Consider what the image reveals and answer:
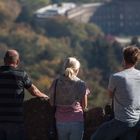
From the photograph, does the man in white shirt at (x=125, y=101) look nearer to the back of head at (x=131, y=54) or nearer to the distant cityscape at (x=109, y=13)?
the back of head at (x=131, y=54)

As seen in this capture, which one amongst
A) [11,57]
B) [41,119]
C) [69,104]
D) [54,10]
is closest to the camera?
[11,57]

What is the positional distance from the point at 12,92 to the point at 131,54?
3.64 feet

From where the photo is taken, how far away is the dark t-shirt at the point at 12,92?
6895 millimetres

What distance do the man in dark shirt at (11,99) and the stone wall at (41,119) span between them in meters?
1.05

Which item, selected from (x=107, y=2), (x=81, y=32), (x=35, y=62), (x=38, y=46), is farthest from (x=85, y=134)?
(x=107, y=2)

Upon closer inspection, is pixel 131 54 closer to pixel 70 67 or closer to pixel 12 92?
pixel 70 67

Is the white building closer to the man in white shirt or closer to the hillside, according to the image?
the hillside

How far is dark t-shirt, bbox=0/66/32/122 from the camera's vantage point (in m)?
6.89

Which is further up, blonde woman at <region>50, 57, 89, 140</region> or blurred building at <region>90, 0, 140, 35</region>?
blonde woman at <region>50, 57, 89, 140</region>

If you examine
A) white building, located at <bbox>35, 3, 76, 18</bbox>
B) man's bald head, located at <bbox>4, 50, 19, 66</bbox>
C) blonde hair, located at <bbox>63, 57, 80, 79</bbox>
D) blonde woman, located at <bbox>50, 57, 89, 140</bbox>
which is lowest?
white building, located at <bbox>35, 3, 76, 18</bbox>

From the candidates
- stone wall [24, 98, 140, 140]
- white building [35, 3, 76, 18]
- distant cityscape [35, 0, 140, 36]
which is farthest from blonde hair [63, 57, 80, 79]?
distant cityscape [35, 0, 140, 36]

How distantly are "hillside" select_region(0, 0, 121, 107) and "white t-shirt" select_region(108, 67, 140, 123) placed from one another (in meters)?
43.4

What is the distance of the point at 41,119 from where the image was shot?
26.5 feet

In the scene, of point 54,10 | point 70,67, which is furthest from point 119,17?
point 70,67
